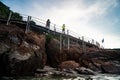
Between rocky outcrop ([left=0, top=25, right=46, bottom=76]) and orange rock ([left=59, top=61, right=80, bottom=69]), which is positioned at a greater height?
rocky outcrop ([left=0, top=25, right=46, bottom=76])

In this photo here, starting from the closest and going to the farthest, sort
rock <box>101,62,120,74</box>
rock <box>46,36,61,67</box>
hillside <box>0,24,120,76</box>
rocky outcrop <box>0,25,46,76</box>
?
rocky outcrop <box>0,25,46,76</box> < hillside <box>0,24,120,76</box> < rock <box>101,62,120,74</box> < rock <box>46,36,61,67</box>

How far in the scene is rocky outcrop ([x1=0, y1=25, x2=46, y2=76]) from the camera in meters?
16.7

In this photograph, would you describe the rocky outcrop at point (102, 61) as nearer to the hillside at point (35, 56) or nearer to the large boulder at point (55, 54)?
the hillside at point (35, 56)

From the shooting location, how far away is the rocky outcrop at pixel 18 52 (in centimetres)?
1666

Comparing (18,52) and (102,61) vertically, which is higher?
(18,52)

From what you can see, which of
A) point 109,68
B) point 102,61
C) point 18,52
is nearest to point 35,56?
point 18,52

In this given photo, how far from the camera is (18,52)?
17375 millimetres

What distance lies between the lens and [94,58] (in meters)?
→ 29.3

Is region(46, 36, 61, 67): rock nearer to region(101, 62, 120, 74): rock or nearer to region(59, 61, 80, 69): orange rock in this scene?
region(59, 61, 80, 69): orange rock

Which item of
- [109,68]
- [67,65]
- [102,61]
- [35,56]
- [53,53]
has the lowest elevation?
[109,68]

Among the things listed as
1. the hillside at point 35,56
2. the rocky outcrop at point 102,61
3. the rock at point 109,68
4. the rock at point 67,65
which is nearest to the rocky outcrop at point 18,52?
the hillside at point 35,56

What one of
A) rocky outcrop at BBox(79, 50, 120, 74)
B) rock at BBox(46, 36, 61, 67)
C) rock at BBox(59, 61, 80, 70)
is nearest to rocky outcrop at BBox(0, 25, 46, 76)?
rock at BBox(59, 61, 80, 70)

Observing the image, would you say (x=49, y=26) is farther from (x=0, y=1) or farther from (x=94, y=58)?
(x=0, y=1)

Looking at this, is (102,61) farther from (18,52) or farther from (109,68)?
(18,52)
